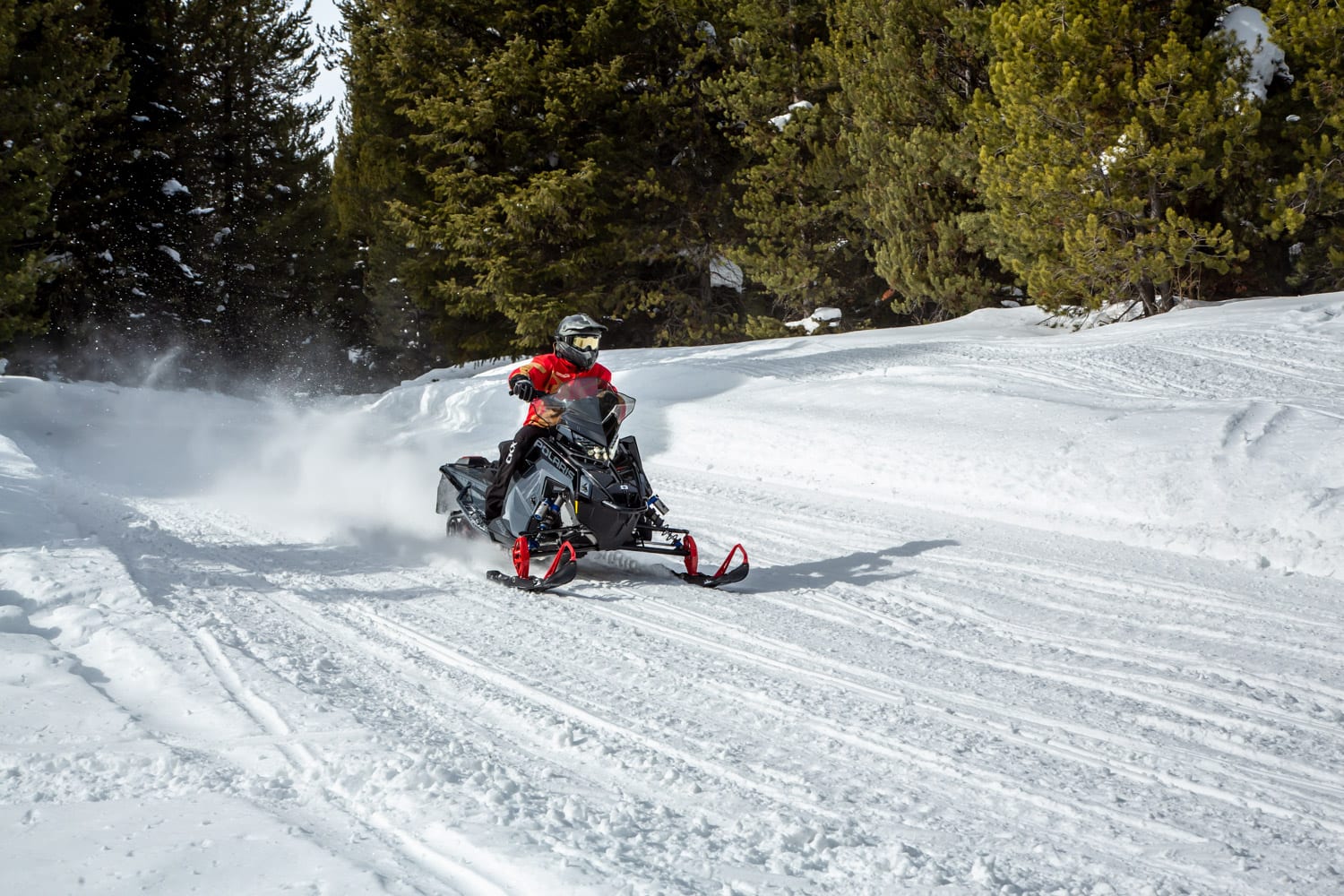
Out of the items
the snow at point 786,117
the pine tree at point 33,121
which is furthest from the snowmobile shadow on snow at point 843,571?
the pine tree at point 33,121

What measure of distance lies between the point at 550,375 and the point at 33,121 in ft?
60.4

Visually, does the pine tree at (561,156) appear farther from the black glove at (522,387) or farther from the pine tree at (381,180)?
the black glove at (522,387)

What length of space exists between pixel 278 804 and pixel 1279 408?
900cm

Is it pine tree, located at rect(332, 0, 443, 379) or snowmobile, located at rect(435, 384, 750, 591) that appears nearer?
snowmobile, located at rect(435, 384, 750, 591)

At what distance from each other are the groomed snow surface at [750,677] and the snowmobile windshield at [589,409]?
0.93 metres

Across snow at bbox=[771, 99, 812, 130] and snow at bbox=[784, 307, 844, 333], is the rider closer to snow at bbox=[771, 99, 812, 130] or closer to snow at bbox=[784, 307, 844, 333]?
snow at bbox=[784, 307, 844, 333]

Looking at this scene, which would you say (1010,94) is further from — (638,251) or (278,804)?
(278,804)

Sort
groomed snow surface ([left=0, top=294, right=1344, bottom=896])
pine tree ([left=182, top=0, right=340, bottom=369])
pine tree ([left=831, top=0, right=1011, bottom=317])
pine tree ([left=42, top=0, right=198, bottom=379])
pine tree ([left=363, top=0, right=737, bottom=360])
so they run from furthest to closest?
1. pine tree ([left=182, top=0, right=340, bottom=369])
2. pine tree ([left=42, top=0, right=198, bottom=379])
3. pine tree ([left=363, top=0, right=737, bottom=360])
4. pine tree ([left=831, top=0, right=1011, bottom=317])
5. groomed snow surface ([left=0, top=294, right=1344, bottom=896])

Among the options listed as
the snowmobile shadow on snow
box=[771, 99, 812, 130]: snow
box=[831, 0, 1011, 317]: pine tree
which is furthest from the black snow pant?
box=[771, 99, 812, 130]: snow

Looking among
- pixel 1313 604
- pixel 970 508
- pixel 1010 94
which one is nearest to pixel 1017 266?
pixel 1010 94

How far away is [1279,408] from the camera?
896 centimetres

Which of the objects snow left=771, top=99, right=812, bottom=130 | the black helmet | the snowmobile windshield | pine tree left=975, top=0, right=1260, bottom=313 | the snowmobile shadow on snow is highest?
snow left=771, top=99, right=812, bottom=130

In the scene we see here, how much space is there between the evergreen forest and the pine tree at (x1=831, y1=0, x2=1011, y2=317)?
6cm

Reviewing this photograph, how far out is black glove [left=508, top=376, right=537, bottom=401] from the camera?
6570 mm
